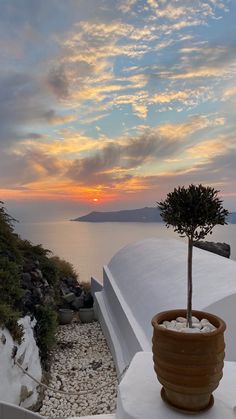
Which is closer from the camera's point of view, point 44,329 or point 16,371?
point 16,371

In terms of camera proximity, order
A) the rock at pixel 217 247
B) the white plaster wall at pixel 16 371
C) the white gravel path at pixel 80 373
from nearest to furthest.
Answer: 1. the white plaster wall at pixel 16 371
2. the white gravel path at pixel 80 373
3. the rock at pixel 217 247

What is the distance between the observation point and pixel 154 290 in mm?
10320

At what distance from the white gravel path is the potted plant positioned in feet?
16.9

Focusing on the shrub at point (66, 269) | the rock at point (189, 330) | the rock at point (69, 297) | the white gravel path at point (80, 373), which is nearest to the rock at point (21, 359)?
the white gravel path at point (80, 373)

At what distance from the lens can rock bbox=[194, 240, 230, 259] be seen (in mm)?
23016

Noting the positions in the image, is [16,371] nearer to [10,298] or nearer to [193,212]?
[10,298]

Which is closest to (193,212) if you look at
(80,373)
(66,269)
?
(80,373)

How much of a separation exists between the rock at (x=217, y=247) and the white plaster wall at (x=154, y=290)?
8149mm

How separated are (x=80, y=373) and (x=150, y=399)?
23.2 ft

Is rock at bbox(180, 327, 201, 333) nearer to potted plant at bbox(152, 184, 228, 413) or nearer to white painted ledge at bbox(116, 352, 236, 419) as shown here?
potted plant at bbox(152, 184, 228, 413)

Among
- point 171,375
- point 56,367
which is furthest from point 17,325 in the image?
point 171,375

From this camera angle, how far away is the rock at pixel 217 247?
906 inches

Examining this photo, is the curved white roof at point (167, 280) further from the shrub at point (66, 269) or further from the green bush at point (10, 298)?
the shrub at point (66, 269)

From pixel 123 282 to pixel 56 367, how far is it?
4.11 metres
